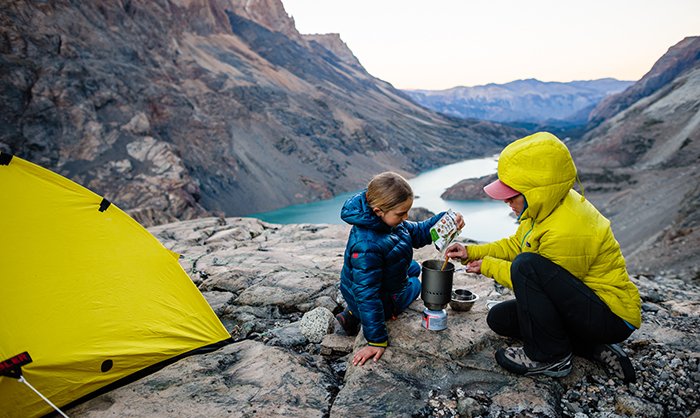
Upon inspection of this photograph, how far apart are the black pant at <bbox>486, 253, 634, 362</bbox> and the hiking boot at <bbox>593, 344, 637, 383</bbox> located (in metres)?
0.18

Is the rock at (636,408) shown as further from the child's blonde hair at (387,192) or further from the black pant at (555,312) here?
the child's blonde hair at (387,192)

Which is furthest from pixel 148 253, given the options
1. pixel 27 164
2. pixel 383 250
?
pixel 383 250

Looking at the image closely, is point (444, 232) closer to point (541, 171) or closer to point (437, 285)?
point (437, 285)

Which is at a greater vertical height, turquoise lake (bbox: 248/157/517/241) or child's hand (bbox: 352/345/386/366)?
child's hand (bbox: 352/345/386/366)

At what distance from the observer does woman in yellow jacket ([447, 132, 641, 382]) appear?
102 inches

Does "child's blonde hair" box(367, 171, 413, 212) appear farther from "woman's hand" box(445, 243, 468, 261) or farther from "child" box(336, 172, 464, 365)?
"woman's hand" box(445, 243, 468, 261)

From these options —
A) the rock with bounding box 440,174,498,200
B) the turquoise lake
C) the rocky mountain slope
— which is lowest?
the turquoise lake

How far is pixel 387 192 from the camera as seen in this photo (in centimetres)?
311

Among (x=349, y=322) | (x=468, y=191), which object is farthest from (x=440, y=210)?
(x=349, y=322)

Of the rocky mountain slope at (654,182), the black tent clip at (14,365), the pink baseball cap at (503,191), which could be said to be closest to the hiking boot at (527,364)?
the pink baseball cap at (503,191)

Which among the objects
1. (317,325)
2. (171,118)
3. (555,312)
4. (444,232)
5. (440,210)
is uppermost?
(171,118)

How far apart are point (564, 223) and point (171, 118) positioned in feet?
133

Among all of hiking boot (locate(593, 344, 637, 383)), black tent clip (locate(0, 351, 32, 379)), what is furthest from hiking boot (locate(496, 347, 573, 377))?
black tent clip (locate(0, 351, 32, 379))

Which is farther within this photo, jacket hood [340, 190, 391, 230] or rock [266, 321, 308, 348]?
rock [266, 321, 308, 348]
